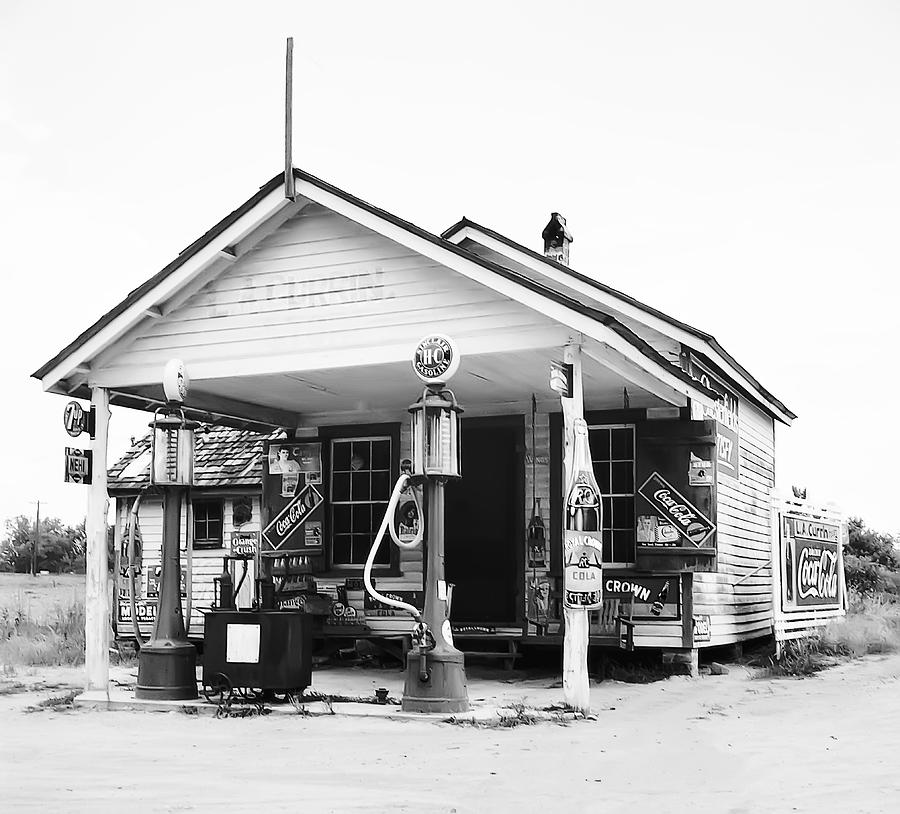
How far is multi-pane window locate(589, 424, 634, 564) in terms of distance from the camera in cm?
1369

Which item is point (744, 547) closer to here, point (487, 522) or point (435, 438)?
point (487, 522)

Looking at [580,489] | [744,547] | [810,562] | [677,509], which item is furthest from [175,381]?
[810,562]

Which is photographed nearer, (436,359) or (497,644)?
(436,359)

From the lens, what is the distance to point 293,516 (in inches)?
603

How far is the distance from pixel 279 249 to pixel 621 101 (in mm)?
9921

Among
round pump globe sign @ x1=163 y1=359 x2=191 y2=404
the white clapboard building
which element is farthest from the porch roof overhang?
round pump globe sign @ x1=163 y1=359 x2=191 y2=404

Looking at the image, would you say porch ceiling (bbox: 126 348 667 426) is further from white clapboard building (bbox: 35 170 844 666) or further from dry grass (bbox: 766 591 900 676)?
dry grass (bbox: 766 591 900 676)

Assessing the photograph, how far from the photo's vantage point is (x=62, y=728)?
984 centimetres

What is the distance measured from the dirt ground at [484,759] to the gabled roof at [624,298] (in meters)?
4.09

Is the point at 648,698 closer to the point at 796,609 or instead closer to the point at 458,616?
the point at 458,616

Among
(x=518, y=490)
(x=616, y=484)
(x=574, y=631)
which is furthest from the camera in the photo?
(x=518, y=490)

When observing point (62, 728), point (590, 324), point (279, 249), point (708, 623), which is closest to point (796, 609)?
point (708, 623)

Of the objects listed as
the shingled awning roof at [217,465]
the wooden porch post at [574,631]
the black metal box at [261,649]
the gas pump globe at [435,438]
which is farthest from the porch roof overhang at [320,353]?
the shingled awning roof at [217,465]

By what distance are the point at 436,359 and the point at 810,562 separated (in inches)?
318
